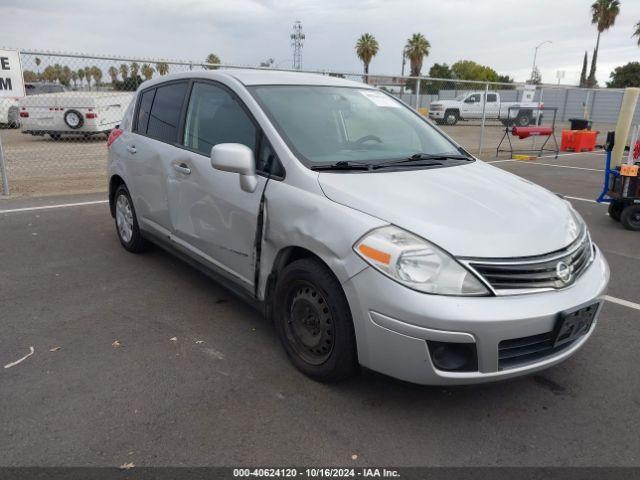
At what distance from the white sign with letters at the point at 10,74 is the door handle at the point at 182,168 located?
203 inches

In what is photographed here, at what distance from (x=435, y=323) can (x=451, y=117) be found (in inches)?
1096

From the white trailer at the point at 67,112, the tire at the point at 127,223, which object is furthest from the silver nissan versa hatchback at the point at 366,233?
the white trailer at the point at 67,112

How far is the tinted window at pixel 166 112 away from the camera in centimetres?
420

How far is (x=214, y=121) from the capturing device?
377cm

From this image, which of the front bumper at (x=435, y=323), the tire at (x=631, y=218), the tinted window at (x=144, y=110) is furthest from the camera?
the tire at (x=631, y=218)

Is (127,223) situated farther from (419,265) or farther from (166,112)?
(419,265)

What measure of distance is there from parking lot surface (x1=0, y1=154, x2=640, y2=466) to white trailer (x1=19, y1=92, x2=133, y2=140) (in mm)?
11676

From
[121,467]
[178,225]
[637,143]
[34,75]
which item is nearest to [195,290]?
[178,225]

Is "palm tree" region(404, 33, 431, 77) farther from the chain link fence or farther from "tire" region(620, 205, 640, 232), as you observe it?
"tire" region(620, 205, 640, 232)

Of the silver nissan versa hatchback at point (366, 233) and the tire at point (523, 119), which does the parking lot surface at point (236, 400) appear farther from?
the tire at point (523, 119)

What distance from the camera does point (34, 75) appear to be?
985 cm

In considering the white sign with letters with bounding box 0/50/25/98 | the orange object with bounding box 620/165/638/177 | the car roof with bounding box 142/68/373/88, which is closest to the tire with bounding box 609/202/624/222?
the orange object with bounding box 620/165/638/177

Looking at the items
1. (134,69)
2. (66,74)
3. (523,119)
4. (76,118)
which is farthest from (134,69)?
(523,119)

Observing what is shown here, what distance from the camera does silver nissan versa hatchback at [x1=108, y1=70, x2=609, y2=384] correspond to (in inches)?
96.0
